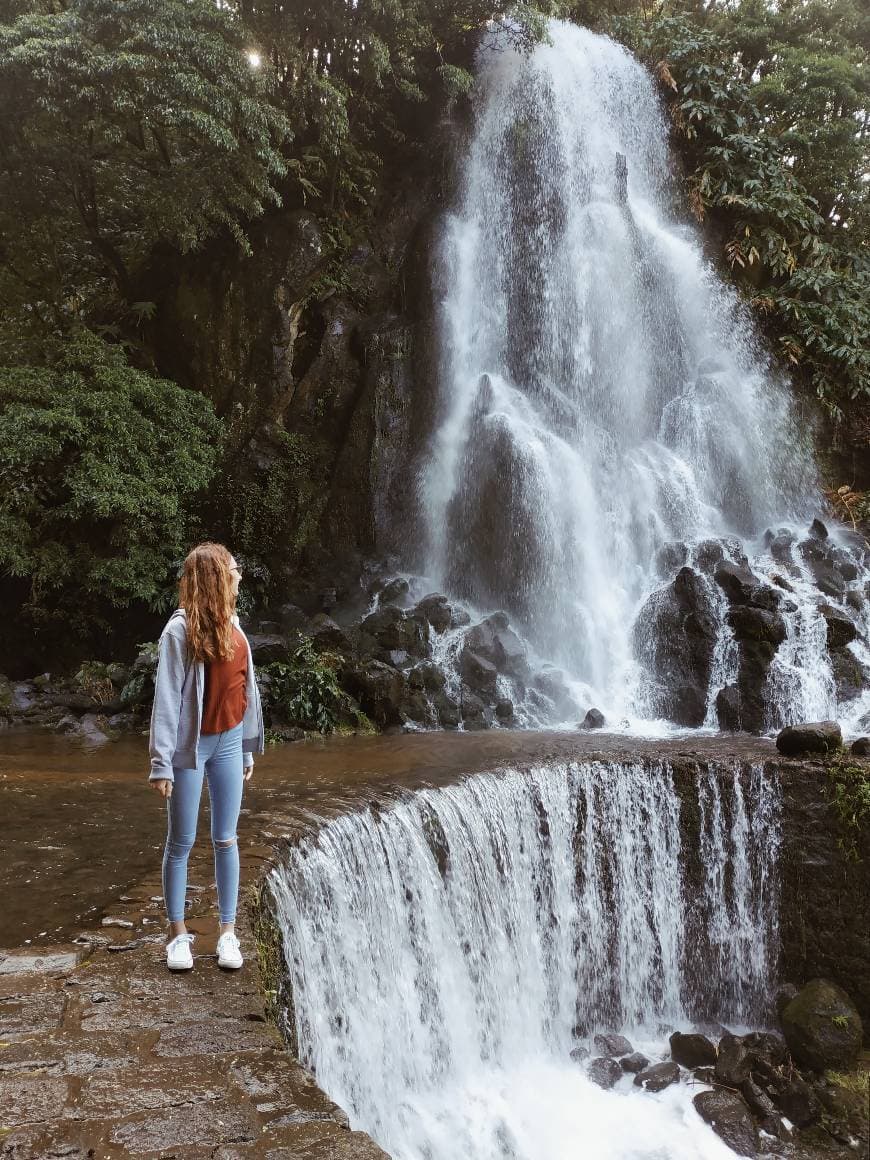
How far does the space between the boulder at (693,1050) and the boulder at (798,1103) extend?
1.74ft

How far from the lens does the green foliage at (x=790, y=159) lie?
1489 cm

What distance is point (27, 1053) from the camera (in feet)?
9.00

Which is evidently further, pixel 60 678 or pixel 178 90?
pixel 60 678

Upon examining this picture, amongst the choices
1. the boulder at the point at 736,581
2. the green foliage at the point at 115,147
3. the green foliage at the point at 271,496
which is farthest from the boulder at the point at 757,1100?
the green foliage at the point at 115,147

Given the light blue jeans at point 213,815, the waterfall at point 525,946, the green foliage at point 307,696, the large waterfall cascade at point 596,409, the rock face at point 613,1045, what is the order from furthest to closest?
the large waterfall cascade at point 596,409, the green foliage at point 307,696, the rock face at point 613,1045, the waterfall at point 525,946, the light blue jeans at point 213,815

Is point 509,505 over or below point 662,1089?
over

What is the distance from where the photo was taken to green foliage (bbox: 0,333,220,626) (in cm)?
1055

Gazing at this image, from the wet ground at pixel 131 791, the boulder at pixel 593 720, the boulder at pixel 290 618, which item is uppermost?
the boulder at pixel 290 618

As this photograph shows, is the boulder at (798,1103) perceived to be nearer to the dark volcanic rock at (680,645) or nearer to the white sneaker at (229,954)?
the dark volcanic rock at (680,645)

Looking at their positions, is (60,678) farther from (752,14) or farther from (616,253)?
(752,14)

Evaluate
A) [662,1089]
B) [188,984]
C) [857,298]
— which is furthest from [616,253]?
[188,984]

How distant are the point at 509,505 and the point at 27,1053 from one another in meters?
10.6

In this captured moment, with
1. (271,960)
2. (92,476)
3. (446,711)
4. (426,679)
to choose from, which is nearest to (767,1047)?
(446,711)

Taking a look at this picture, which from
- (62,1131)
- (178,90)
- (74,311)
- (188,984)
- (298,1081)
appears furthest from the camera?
(74,311)
